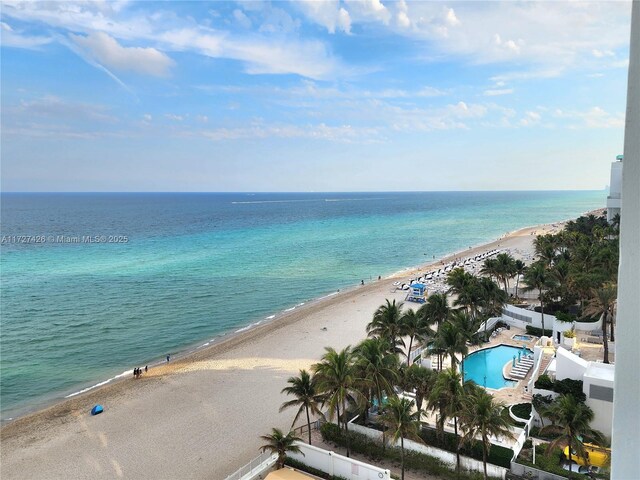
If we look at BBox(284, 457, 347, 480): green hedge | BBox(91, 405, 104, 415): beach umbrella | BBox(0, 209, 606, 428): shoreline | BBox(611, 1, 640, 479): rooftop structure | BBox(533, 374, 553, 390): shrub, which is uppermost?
BBox(611, 1, 640, 479): rooftop structure

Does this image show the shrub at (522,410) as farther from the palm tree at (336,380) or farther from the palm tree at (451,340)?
the palm tree at (336,380)

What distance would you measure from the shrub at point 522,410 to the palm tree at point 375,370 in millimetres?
7684

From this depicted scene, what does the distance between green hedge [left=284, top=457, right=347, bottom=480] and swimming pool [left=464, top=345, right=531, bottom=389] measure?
1409 centimetres

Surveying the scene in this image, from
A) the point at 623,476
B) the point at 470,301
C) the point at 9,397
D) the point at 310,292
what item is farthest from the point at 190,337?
the point at 623,476

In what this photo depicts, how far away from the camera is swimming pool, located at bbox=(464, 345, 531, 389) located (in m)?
29.5

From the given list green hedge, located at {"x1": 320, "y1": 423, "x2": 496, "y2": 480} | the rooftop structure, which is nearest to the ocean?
green hedge, located at {"x1": 320, "y1": 423, "x2": 496, "y2": 480}

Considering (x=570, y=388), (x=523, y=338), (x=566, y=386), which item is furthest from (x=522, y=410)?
(x=523, y=338)

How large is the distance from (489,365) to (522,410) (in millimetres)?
8522

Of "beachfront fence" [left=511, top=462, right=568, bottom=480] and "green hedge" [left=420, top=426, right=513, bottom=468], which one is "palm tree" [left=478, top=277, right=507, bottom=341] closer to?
"green hedge" [left=420, top=426, right=513, bottom=468]

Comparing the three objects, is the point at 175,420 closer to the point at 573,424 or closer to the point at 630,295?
the point at 573,424

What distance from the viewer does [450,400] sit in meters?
18.8

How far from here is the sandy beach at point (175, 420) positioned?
906 inches

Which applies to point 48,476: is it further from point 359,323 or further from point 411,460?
point 359,323

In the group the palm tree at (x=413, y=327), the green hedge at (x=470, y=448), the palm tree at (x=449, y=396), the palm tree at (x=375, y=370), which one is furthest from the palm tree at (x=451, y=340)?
the palm tree at (x=449, y=396)
